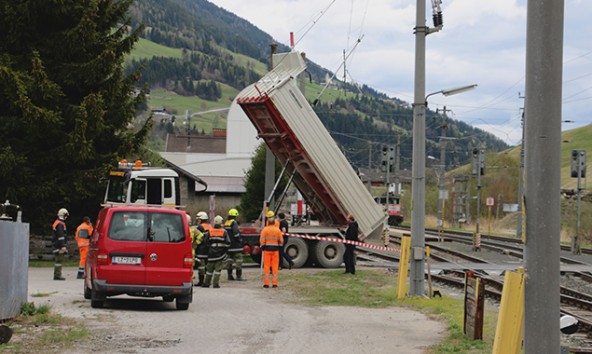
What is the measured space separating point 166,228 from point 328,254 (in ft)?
42.1

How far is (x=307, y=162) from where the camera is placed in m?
26.8

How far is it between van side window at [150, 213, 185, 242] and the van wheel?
130cm

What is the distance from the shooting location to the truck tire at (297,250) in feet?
93.1

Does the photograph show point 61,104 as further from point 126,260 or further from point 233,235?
point 126,260

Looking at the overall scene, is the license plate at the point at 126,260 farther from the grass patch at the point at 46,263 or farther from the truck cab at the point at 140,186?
the grass patch at the point at 46,263

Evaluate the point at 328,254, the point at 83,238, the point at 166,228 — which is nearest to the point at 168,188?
the point at 328,254

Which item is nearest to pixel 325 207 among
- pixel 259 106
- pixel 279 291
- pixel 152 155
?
pixel 259 106

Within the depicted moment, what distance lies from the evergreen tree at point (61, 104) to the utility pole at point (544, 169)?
886 inches

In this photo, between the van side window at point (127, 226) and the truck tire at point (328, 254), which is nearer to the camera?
the van side window at point (127, 226)

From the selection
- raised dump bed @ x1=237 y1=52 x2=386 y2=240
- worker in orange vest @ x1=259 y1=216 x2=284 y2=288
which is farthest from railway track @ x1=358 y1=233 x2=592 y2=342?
worker in orange vest @ x1=259 y1=216 x2=284 y2=288

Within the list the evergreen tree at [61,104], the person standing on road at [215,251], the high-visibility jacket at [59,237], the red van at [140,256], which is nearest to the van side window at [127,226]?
the red van at [140,256]

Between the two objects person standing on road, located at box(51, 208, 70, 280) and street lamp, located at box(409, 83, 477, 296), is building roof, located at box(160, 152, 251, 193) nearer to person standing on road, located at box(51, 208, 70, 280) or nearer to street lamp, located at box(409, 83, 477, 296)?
person standing on road, located at box(51, 208, 70, 280)

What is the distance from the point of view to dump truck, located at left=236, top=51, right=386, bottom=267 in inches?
1042

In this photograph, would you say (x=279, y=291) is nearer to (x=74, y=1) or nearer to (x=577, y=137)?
(x=74, y=1)
